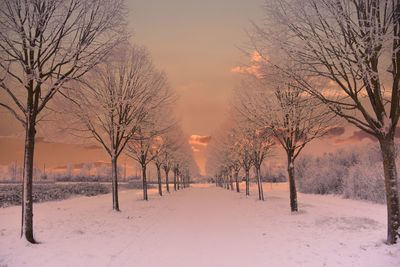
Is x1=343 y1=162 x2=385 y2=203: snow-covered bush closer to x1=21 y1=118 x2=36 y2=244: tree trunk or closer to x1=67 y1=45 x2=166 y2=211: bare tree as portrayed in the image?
x1=67 y1=45 x2=166 y2=211: bare tree

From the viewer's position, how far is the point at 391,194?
9219 mm

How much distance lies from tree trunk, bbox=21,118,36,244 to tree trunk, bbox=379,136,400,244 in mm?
9694

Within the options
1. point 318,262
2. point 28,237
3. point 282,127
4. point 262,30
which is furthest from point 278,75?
point 28,237

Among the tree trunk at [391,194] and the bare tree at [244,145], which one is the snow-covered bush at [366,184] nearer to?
the bare tree at [244,145]

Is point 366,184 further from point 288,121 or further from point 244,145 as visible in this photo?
point 288,121

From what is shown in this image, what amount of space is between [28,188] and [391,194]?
1010 cm

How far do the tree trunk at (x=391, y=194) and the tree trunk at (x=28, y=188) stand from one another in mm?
9694

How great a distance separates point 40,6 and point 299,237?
10.6m

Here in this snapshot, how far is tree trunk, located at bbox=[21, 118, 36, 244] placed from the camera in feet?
32.7

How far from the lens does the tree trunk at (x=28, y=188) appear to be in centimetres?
997

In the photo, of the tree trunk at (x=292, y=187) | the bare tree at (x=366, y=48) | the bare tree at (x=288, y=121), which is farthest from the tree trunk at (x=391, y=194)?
the tree trunk at (x=292, y=187)

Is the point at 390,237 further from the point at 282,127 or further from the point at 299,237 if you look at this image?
the point at 282,127

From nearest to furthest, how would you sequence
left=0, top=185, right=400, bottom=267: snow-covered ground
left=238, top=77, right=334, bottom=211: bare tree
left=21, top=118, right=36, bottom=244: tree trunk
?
1. left=0, top=185, right=400, bottom=267: snow-covered ground
2. left=21, top=118, right=36, bottom=244: tree trunk
3. left=238, top=77, right=334, bottom=211: bare tree

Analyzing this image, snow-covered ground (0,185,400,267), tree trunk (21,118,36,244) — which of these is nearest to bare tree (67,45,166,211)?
snow-covered ground (0,185,400,267)
